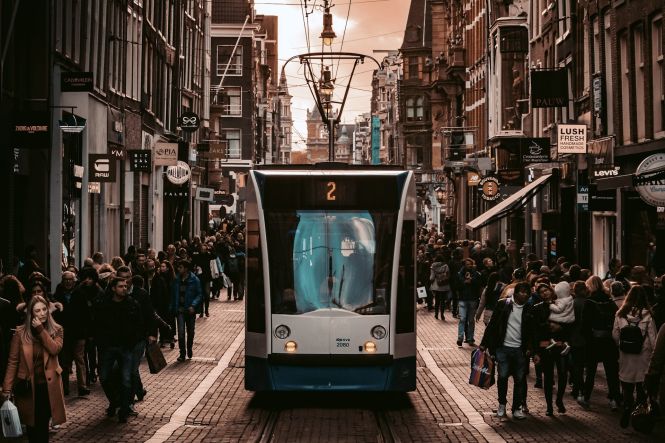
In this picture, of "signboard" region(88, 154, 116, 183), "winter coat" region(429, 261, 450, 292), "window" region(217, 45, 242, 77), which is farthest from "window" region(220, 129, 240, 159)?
"winter coat" region(429, 261, 450, 292)

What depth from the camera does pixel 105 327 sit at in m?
16.0

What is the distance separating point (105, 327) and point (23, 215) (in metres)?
14.6

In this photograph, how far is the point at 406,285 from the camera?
1700 cm

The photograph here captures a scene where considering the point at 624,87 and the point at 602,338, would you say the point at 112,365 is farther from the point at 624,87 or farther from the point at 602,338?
the point at 624,87

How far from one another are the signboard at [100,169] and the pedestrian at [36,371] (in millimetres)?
20240

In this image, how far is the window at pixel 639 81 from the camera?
95.8ft

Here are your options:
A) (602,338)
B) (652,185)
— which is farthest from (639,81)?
(602,338)

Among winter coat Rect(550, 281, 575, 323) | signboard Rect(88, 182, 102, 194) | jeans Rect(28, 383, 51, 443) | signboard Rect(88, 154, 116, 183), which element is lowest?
jeans Rect(28, 383, 51, 443)

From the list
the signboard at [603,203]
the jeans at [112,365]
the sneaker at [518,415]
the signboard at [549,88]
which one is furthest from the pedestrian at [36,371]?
the signboard at [549,88]

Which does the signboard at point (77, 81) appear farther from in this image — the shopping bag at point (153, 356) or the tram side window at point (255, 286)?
the shopping bag at point (153, 356)

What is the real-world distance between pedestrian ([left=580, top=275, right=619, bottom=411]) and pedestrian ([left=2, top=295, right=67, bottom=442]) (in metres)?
7.31

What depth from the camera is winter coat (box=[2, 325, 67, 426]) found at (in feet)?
40.9

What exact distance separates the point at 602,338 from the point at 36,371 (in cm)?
763

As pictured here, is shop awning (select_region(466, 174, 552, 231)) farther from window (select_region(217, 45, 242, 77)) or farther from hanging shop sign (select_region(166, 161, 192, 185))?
window (select_region(217, 45, 242, 77))
